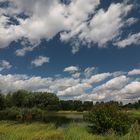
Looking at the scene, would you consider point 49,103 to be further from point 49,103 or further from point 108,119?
point 108,119

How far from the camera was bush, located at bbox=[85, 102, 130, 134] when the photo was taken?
26.0 metres

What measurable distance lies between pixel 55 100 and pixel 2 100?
54.4 metres

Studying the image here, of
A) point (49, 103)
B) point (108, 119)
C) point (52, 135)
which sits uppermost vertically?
point (49, 103)

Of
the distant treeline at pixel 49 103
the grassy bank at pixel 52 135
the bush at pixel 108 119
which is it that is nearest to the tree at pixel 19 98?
the distant treeline at pixel 49 103

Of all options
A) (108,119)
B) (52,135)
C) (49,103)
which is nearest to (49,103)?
(49,103)

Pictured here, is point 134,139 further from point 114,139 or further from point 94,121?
point 94,121

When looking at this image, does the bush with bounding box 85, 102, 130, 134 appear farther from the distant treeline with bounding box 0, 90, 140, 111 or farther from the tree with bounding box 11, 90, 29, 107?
the distant treeline with bounding box 0, 90, 140, 111

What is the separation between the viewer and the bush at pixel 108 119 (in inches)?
1025

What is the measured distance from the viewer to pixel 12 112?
70.8m

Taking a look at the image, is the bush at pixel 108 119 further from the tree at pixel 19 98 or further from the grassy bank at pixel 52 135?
the tree at pixel 19 98

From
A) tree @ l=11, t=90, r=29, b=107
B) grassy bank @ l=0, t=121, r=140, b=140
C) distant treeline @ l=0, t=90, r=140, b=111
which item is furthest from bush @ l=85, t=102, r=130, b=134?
distant treeline @ l=0, t=90, r=140, b=111

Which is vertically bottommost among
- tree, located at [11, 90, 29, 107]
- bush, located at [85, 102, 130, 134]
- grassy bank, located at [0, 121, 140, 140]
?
grassy bank, located at [0, 121, 140, 140]

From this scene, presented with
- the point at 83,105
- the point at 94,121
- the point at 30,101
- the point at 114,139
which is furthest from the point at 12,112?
the point at 83,105

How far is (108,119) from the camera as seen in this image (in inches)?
1041
